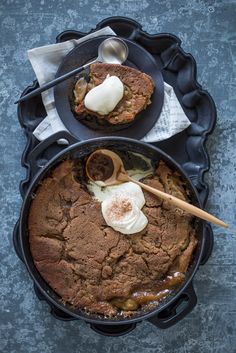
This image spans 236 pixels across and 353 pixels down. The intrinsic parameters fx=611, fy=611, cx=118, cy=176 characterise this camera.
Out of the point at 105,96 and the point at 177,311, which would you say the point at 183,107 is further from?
the point at 177,311

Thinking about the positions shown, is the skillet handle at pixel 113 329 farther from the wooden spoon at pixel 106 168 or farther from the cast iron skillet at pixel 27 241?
the wooden spoon at pixel 106 168

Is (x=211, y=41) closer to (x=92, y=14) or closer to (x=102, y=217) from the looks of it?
(x=92, y=14)

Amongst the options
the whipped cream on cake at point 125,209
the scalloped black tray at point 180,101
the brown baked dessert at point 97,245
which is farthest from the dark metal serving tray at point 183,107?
the whipped cream on cake at point 125,209

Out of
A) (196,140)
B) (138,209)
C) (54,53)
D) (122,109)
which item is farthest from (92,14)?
(138,209)

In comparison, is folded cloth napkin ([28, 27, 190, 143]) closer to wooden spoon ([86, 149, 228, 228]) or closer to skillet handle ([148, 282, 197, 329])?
wooden spoon ([86, 149, 228, 228])

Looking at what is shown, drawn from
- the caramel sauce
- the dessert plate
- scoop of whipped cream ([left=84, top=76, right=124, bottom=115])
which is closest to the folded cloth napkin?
the dessert plate
